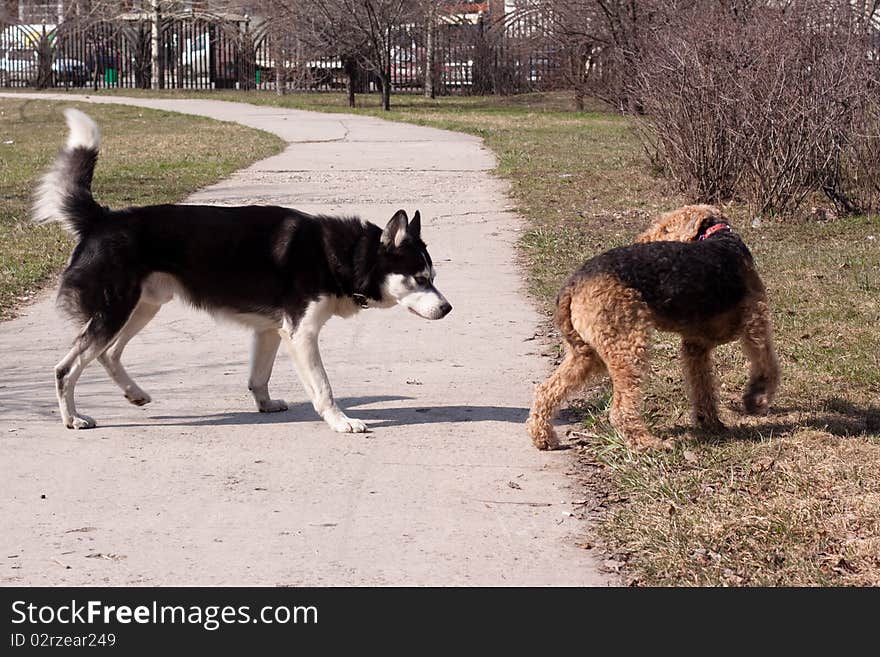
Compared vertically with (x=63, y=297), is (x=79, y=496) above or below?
below

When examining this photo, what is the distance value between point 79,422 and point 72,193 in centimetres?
115

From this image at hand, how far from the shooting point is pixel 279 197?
1537cm

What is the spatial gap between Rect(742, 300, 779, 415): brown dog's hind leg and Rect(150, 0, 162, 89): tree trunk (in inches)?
1656

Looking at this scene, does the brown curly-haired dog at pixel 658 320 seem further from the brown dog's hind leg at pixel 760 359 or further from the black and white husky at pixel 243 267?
the black and white husky at pixel 243 267

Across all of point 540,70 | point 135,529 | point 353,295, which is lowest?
point 135,529

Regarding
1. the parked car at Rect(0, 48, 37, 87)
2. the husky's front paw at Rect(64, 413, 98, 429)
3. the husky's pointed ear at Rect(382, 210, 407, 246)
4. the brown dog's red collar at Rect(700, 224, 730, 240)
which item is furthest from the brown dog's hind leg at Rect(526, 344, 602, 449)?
the parked car at Rect(0, 48, 37, 87)

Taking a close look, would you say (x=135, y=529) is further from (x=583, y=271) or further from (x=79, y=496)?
(x=583, y=271)

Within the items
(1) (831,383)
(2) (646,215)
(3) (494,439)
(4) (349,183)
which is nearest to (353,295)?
(3) (494,439)

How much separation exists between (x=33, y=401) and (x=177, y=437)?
1.08 metres

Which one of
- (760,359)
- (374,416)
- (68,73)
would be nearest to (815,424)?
(760,359)

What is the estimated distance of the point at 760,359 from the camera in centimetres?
619

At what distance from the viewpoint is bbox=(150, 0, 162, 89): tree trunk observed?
45.4 m

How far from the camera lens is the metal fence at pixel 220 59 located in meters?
42.5

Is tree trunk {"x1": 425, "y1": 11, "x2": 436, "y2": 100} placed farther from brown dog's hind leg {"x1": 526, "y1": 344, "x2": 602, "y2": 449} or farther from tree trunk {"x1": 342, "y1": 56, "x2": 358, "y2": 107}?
brown dog's hind leg {"x1": 526, "y1": 344, "x2": 602, "y2": 449}
